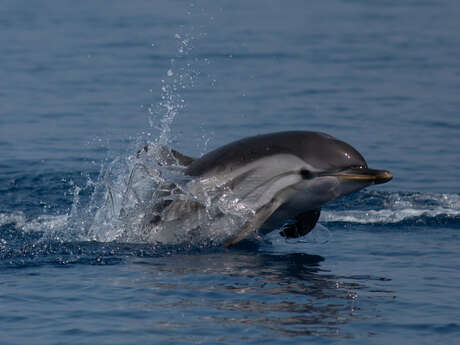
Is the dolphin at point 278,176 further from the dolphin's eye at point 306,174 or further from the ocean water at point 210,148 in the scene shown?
the ocean water at point 210,148

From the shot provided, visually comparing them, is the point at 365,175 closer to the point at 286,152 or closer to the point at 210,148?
the point at 286,152

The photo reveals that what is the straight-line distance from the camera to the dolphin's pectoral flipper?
43.7 feet

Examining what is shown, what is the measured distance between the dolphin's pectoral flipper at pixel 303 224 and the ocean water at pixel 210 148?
0.31 m

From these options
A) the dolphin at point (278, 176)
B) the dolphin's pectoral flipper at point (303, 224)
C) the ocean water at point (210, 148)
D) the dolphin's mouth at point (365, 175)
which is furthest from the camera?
the dolphin's pectoral flipper at point (303, 224)

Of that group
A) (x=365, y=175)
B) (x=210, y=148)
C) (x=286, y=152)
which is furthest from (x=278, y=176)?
(x=210, y=148)

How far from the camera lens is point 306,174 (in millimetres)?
12742

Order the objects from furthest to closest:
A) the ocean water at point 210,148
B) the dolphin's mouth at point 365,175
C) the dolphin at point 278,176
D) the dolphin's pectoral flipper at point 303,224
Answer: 1. the dolphin's pectoral flipper at point 303,224
2. the dolphin at point 278,176
3. the dolphin's mouth at point 365,175
4. the ocean water at point 210,148

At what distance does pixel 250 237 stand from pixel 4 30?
1004 inches

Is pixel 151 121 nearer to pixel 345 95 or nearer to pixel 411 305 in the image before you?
pixel 345 95

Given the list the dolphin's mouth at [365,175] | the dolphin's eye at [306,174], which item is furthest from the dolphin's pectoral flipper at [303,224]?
the dolphin's mouth at [365,175]

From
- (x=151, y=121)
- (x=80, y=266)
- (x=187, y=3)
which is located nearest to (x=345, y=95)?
(x=151, y=121)

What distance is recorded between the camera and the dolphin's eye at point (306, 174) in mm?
12711

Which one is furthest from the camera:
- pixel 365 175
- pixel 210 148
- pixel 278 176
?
pixel 210 148

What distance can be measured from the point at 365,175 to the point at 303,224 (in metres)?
1.29
